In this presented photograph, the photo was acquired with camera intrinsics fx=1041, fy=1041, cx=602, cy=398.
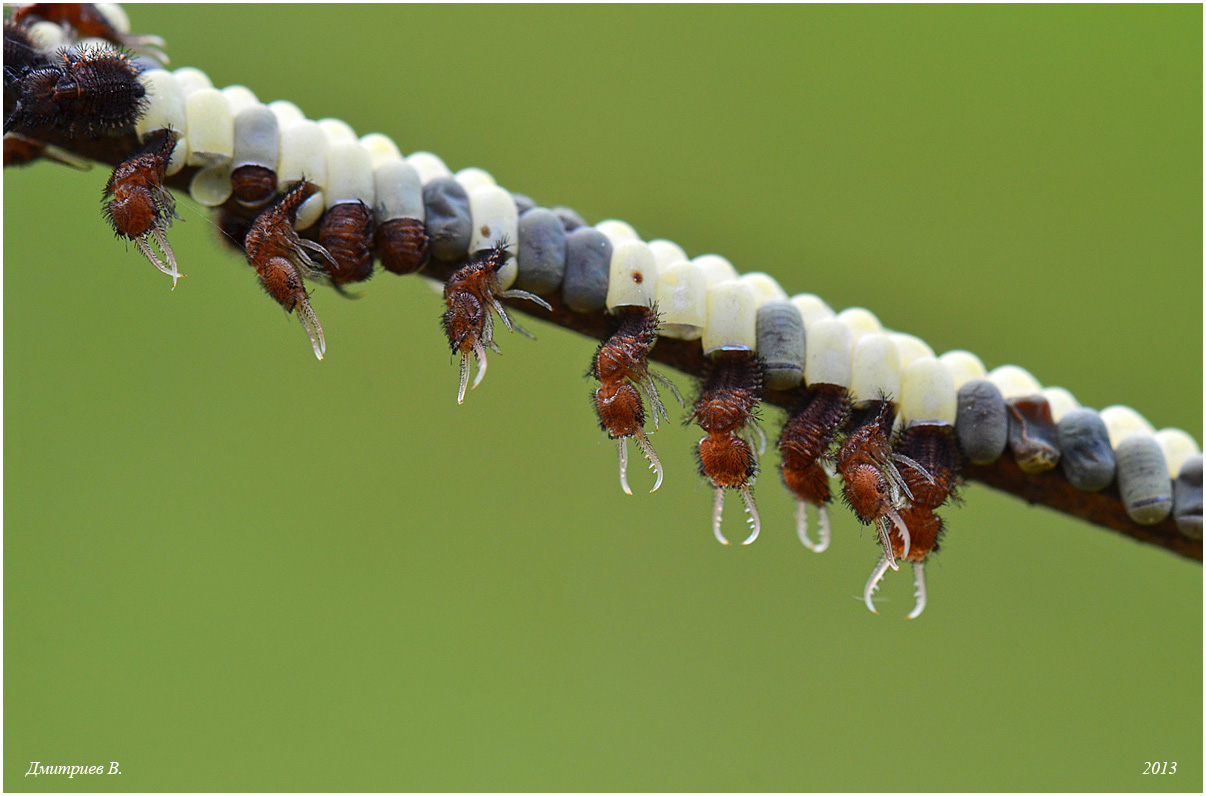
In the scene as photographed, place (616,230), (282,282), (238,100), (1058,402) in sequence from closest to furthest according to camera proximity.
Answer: (282,282)
(238,100)
(616,230)
(1058,402)

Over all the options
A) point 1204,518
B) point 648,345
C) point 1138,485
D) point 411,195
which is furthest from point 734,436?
point 1204,518

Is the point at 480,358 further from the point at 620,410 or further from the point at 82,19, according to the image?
the point at 82,19

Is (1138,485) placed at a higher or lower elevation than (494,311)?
lower

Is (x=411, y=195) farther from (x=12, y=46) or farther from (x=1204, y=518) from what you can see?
(x=1204, y=518)

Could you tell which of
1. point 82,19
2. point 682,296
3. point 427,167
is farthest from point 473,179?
point 82,19

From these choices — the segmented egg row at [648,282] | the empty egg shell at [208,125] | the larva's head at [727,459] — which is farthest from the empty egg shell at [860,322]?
the empty egg shell at [208,125]

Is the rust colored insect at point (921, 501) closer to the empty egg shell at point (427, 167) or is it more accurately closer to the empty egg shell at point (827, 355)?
the empty egg shell at point (827, 355)
